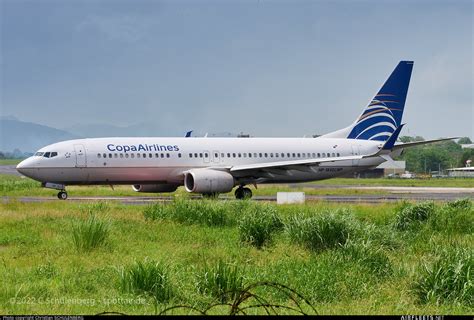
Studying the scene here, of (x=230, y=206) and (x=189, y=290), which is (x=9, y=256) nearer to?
(x=189, y=290)

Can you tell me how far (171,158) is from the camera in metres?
41.2

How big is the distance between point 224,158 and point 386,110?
1324 cm

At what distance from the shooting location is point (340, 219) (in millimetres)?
18500

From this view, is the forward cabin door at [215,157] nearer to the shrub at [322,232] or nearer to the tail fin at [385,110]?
the tail fin at [385,110]

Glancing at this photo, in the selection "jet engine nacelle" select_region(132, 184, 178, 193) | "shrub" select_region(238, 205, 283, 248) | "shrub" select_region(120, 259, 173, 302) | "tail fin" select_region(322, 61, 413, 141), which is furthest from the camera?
"tail fin" select_region(322, 61, 413, 141)

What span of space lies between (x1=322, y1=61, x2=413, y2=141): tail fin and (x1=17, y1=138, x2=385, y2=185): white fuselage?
2046mm

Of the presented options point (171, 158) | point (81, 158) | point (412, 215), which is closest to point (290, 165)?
point (171, 158)

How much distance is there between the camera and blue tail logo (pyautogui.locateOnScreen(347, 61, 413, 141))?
49.3m

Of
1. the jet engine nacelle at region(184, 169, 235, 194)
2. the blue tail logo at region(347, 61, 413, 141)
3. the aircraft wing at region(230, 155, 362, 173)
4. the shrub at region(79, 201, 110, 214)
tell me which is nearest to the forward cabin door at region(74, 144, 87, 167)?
the jet engine nacelle at region(184, 169, 235, 194)

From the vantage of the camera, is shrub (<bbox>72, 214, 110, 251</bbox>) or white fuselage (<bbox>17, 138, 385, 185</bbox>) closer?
shrub (<bbox>72, 214, 110, 251</bbox>)

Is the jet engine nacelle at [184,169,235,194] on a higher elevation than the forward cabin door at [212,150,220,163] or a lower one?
lower

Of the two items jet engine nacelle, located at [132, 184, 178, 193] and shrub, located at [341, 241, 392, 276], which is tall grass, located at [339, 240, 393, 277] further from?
jet engine nacelle, located at [132, 184, 178, 193]

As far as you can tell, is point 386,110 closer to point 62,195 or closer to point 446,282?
point 62,195

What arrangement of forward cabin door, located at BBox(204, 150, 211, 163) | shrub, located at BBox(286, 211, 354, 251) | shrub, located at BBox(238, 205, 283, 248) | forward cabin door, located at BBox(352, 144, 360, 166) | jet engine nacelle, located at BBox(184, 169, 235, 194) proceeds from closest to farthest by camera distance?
shrub, located at BBox(286, 211, 354, 251)
shrub, located at BBox(238, 205, 283, 248)
jet engine nacelle, located at BBox(184, 169, 235, 194)
forward cabin door, located at BBox(204, 150, 211, 163)
forward cabin door, located at BBox(352, 144, 360, 166)
